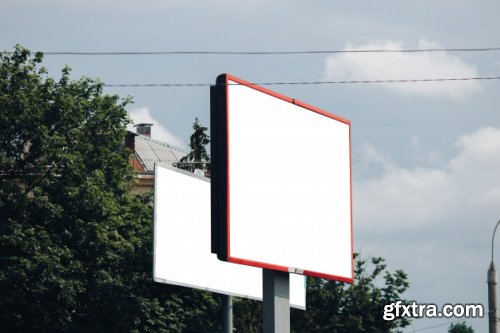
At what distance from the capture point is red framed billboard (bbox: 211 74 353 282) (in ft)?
53.0

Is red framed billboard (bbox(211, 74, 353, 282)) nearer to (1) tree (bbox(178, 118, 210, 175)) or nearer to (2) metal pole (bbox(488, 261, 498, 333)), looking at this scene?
(2) metal pole (bbox(488, 261, 498, 333))

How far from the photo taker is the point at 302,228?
1780 centimetres

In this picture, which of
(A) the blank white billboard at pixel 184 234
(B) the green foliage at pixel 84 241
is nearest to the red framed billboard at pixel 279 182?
(A) the blank white billboard at pixel 184 234

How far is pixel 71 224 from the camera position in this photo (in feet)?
150

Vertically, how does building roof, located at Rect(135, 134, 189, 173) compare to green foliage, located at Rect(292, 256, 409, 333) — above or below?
above

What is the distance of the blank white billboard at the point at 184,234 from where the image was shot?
87.7ft

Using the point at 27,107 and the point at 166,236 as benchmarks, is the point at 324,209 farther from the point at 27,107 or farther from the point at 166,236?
the point at 27,107

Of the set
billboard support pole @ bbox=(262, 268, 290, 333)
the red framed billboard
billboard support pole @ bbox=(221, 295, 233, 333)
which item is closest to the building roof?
billboard support pole @ bbox=(221, 295, 233, 333)

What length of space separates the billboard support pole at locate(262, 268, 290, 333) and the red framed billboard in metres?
0.33

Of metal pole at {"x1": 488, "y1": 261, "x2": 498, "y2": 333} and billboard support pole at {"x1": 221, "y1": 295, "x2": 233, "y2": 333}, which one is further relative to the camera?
metal pole at {"x1": 488, "y1": 261, "x2": 498, "y2": 333}

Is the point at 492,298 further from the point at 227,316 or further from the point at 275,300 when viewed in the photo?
the point at 275,300

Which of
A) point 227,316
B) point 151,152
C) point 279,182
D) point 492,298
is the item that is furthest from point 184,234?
point 151,152

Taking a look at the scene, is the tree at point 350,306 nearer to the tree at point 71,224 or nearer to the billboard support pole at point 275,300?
the tree at point 71,224

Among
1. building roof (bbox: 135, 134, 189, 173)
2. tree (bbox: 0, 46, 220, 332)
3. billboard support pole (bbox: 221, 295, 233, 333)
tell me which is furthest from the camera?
building roof (bbox: 135, 134, 189, 173)
